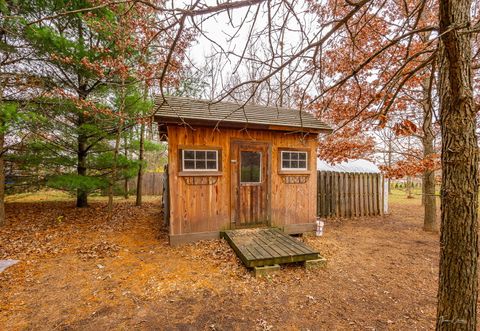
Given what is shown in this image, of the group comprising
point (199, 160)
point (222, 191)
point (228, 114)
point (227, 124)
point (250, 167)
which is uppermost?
point (228, 114)

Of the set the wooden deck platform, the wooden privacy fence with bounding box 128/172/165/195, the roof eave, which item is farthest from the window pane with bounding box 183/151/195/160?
the wooden privacy fence with bounding box 128/172/165/195

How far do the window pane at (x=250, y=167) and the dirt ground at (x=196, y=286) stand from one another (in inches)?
69.4

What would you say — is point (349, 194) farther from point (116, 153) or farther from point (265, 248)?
point (116, 153)

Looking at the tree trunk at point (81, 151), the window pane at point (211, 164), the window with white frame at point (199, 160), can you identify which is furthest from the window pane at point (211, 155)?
the tree trunk at point (81, 151)

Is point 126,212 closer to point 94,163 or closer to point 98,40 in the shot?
point 94,163

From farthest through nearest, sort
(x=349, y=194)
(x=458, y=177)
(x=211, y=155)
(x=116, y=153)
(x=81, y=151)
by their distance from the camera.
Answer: (x=349, y=194), (x=81, y=151), (x=116, y=153), (x=211, y=155), (x=458, y=177)

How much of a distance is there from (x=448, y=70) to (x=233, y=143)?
14.8ft

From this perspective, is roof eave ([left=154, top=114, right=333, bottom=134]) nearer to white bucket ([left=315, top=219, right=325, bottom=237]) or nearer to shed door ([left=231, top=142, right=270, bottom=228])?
shed door ([left=231, top=142, right=270, bottom=228])

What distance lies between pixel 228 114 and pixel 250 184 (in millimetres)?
1932

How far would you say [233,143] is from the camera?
588 centimetres

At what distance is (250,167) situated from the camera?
6.12 meters

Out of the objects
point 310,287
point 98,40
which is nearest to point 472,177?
point 310,287

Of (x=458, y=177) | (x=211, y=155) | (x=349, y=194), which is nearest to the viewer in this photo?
(x=458, y=177)

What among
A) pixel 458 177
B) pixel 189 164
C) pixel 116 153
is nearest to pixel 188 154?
pixel 189 164
